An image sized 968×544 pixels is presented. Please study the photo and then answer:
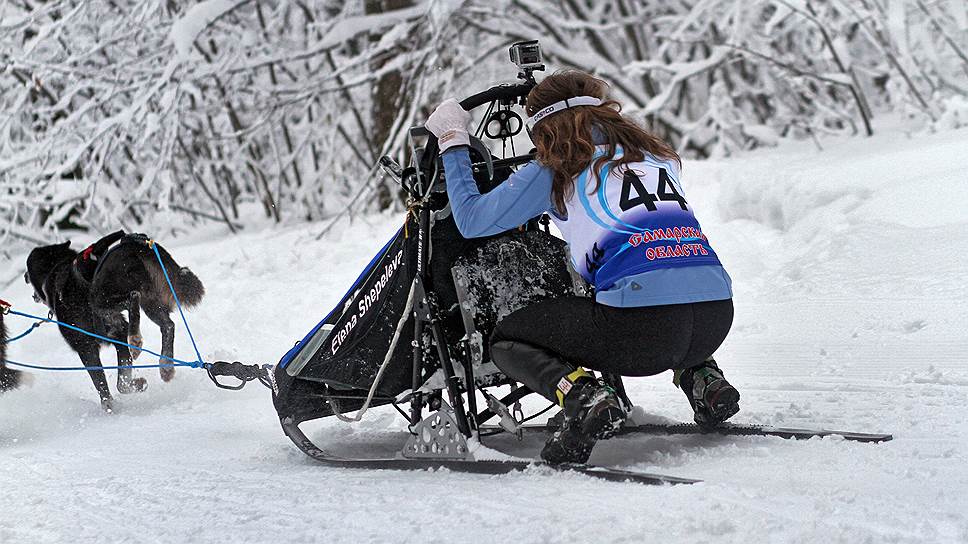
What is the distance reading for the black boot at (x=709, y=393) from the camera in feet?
9.84

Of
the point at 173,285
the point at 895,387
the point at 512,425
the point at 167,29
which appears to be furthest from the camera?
the point at 167,29

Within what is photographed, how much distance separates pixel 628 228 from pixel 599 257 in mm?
136

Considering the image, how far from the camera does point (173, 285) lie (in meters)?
5.79

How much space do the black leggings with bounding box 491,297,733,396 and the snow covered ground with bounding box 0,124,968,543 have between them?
0.99 feet

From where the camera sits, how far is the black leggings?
9.04ft

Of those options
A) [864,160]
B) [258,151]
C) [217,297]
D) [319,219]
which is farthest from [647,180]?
[258,151]

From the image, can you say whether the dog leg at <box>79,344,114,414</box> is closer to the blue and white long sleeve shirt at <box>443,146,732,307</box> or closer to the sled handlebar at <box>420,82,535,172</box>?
the sled handlebar at <box>420,82,535,172</box>

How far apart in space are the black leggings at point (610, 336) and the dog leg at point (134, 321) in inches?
136

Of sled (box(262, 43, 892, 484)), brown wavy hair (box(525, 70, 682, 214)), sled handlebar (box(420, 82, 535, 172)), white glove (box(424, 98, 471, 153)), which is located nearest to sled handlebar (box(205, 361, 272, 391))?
sled (box(262, 43, 892, 484))

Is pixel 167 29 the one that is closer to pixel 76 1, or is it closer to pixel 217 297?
pixel 76 1

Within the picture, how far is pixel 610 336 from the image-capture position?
9.13 feet

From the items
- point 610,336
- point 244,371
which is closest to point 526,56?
point 610,336

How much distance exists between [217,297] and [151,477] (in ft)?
15.7

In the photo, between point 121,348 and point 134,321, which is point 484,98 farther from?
point 121,348
